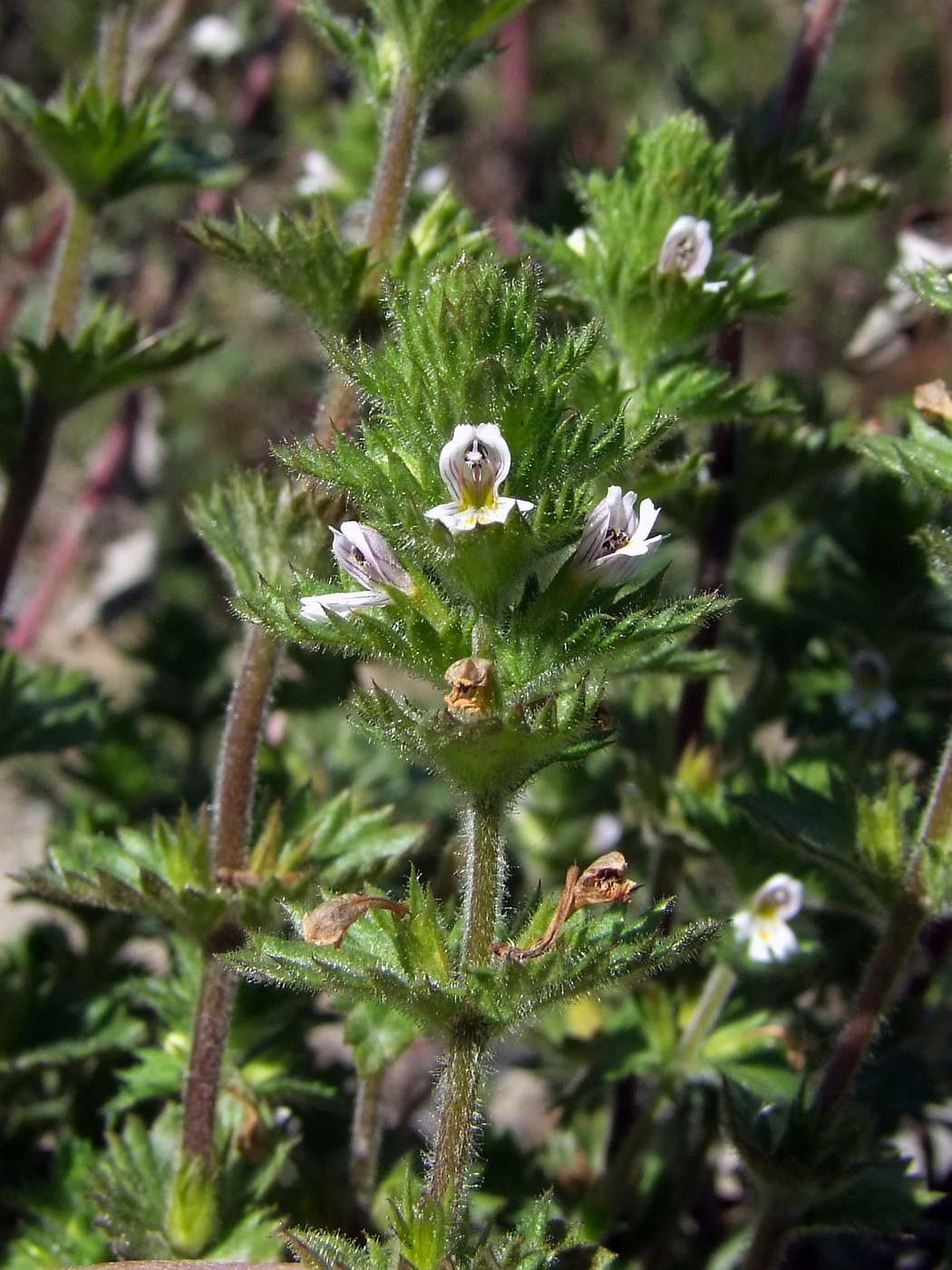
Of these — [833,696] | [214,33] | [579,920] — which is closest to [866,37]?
[214,33]

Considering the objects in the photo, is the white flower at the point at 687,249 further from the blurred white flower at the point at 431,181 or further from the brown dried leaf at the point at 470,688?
the blurred white flower at the point at 431,181

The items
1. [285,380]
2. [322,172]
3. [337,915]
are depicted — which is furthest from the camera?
[285,380]

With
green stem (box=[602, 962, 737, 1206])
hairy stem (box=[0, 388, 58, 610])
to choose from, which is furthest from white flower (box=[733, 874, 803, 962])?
hairy stem (box=[0, 388, 58, 610])

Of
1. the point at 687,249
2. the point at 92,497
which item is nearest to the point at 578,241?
the point at 687,249

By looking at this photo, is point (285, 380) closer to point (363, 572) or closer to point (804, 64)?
point (804, 64)

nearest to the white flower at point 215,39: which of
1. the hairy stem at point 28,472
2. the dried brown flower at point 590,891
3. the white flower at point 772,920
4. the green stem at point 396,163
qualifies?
the hairy stem at point 28,472

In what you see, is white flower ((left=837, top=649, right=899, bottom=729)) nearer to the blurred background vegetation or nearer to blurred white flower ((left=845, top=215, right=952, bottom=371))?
the blurred background vegetation

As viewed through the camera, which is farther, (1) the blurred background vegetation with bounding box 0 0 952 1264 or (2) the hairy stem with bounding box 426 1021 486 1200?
(1) the blurred background vegetation with bounding box 0 0 952 1264

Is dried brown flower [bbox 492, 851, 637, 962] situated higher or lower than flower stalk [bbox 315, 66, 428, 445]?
lower
